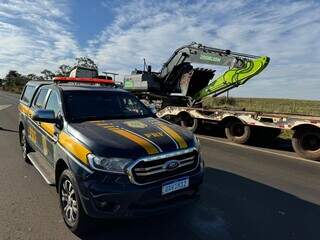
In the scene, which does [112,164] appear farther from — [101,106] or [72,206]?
[101,106]

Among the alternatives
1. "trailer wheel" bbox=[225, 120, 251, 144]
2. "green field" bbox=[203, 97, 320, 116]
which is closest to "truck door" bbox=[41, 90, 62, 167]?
"trailer wheel" bbox=[225, 120, 251, 144]

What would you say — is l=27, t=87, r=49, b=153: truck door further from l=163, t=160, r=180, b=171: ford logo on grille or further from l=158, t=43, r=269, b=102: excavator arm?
l=158, t=43, r=269, b=102: excavator arm

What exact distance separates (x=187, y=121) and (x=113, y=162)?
1100 cm

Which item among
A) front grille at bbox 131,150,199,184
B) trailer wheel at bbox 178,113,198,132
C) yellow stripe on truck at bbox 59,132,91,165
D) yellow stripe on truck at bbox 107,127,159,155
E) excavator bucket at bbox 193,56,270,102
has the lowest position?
trailer wheel at bbox 178,113,198,132

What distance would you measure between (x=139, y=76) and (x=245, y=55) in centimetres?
585

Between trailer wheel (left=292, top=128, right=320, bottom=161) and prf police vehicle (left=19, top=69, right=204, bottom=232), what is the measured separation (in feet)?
19.2

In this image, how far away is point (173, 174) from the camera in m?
4.20

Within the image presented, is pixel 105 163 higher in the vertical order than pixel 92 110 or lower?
lower

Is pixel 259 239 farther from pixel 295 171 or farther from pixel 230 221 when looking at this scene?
pixel 295 171

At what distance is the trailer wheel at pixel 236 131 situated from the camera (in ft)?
38.0

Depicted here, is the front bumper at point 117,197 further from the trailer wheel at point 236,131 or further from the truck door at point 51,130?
the trailer wheel at point 236,131

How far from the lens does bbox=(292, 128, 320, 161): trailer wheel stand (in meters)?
9.51

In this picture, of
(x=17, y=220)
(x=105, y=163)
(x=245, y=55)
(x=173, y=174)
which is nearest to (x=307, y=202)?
(x=173, y=174)

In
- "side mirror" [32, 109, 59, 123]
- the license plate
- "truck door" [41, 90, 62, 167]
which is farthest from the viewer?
"truck door" [41, 90, 62, 167]
